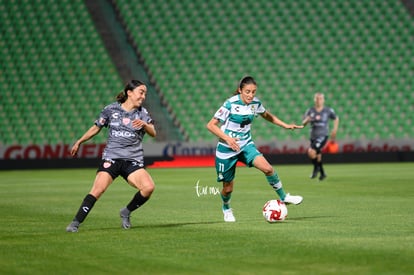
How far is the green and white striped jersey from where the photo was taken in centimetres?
1174

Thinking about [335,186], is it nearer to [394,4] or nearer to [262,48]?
[262,48]

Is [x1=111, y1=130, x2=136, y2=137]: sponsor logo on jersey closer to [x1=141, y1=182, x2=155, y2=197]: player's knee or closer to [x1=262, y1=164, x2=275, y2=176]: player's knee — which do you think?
[x1=141, y1=182, x2=155, y2=197]: player's knee

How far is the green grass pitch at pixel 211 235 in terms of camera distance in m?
7.40

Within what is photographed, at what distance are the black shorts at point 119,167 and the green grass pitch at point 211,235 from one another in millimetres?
727

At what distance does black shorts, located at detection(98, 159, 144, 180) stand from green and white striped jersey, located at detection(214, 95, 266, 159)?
5.17ft

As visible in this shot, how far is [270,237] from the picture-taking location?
9.45 metres

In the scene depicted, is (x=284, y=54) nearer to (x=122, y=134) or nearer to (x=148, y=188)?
(x=122, y=134)

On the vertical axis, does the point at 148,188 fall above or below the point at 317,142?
above

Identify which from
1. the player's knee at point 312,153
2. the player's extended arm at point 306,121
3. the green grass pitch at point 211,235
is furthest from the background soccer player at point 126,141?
the player's knee at point 312,153

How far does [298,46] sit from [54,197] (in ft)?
70.9

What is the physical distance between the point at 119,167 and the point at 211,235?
1.64 m

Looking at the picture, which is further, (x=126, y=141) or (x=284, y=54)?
(x=284, y=54)

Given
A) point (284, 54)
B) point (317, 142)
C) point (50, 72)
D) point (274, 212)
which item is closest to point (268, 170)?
point (274, 212)

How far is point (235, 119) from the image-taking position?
11.8 meters
